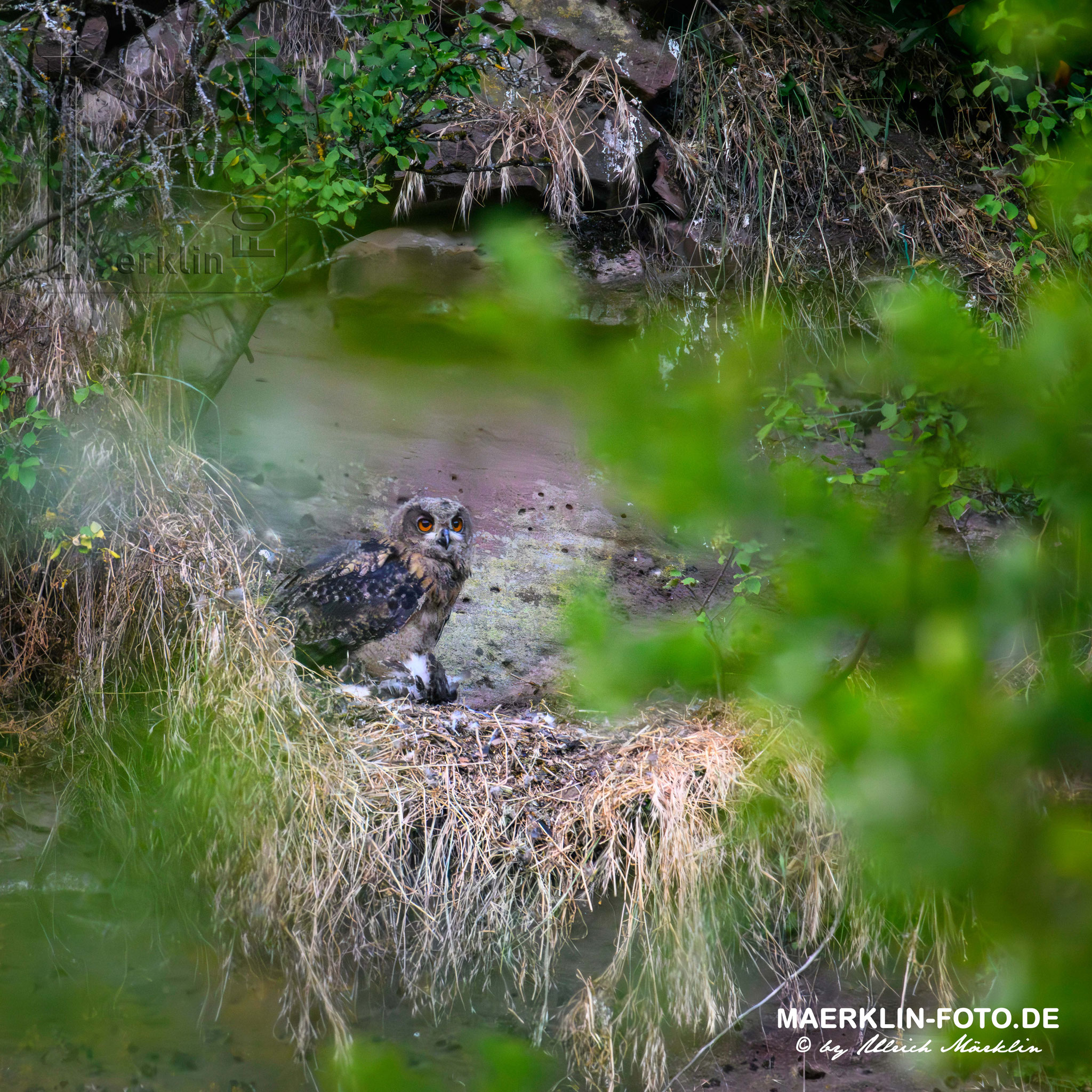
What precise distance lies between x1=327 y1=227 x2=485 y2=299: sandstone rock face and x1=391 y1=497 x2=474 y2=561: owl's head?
73 cm

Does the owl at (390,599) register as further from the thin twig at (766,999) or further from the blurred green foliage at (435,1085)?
the blurred green foliage at (435,1085)

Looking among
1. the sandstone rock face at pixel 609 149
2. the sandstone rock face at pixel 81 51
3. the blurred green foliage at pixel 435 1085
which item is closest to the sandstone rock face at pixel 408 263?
the sandstone rock face at pixel 609 149

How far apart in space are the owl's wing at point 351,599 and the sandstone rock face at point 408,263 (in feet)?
2.95

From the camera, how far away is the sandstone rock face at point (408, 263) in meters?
2.89

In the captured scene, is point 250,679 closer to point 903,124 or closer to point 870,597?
point 870,597

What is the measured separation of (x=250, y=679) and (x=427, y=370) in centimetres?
131

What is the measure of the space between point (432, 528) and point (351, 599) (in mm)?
356

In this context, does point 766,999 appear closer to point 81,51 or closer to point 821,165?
point 821,165

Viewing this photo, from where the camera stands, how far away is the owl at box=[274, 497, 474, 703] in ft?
8.98

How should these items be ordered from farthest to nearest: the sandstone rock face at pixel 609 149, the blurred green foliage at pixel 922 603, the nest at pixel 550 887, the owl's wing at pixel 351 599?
the sandstone rock face at pixel 609 149 → the owl's wing at pixel 351 599 → the nest at pixel 550 887 → the blurred green foliage at pixel 922 603

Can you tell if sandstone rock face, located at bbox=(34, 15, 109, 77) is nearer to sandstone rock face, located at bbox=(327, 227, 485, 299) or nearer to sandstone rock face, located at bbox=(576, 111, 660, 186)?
sandstone rock face, located at bbox=(327, 227, 485, 299)

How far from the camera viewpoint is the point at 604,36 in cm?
293

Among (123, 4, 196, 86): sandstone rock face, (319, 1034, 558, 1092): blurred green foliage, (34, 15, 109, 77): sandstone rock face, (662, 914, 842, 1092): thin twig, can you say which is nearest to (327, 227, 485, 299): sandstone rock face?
(123, 4, 196, 86): sandstone rock face

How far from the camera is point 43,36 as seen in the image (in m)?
2.53
